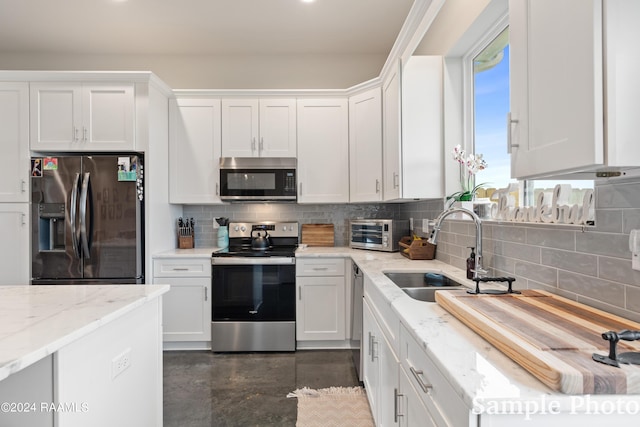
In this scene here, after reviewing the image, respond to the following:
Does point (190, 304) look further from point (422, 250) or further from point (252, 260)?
point (422, 250)

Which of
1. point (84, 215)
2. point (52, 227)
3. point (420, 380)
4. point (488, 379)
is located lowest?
point (420, 380)

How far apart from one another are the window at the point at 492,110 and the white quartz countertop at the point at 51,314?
1.85 meters

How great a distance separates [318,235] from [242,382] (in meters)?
1.60

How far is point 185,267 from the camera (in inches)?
124

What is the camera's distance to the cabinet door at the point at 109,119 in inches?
119

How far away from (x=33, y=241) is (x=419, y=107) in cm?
328

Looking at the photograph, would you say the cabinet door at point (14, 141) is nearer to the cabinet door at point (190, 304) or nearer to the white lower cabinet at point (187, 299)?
the white lower cabinet at point (187, 299)

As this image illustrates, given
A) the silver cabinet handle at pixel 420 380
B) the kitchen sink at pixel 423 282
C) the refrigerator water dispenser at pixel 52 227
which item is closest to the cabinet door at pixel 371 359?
the kitchen sink at pixel 423 282

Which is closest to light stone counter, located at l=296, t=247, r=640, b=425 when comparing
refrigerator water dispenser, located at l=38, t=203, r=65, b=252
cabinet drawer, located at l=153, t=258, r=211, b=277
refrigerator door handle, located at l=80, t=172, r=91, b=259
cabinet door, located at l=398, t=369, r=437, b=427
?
cabinet door, located at l=398, t=369, r=437, b=427

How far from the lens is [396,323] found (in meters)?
1.42

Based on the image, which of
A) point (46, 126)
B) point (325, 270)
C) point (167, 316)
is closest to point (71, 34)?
point (46, 126)

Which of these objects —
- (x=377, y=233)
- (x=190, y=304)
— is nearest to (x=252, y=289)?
(x=190, y=304)

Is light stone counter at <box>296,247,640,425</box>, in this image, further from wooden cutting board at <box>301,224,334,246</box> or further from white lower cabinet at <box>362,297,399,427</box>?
wooden cutting board at <box>301,224,334,246</box>

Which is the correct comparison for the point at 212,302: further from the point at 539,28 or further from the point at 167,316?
the point at 539,28
